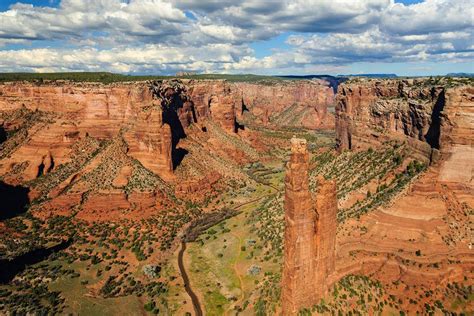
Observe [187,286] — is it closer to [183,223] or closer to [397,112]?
[183,223]

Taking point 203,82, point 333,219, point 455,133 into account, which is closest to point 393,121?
point 455,133

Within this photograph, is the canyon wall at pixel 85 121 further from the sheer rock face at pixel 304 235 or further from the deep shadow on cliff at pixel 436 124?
the deep shadow on cliff at pixel 436 124

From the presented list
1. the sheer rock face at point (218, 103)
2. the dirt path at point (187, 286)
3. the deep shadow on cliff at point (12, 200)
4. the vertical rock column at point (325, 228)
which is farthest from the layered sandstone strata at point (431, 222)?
the sheer rock face at point (218, 103)

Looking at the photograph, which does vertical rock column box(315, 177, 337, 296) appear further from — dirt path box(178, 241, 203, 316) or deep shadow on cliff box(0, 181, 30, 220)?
deep shadow on cliff box(0, 181, 30, 220)

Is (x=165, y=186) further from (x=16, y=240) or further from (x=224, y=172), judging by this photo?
(x=16, y=240)

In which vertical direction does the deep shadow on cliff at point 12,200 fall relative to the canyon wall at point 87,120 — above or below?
below

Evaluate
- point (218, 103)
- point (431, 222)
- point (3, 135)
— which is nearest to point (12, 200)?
point (3, 135)
